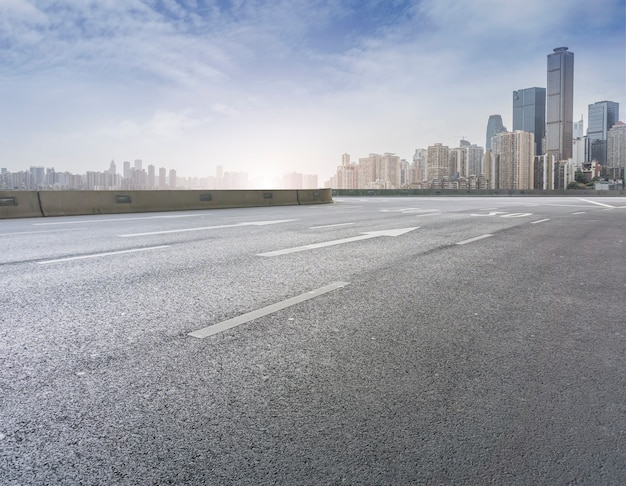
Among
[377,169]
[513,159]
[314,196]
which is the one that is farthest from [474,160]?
[314,196]

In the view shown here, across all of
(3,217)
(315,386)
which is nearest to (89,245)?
(315,386)

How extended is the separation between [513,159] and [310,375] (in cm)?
14849

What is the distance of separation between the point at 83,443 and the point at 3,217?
610 inches

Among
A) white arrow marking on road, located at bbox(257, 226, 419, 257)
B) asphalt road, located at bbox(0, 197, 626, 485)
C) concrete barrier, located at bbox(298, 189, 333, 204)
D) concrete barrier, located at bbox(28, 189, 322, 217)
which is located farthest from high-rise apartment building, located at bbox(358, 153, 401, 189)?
asphalt road, located at bbox(0, 197, 626, 485)

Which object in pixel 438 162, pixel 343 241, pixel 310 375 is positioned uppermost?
pixel 438 162

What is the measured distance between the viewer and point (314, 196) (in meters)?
26.5

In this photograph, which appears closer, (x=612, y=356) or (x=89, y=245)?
(x=612, y=356)

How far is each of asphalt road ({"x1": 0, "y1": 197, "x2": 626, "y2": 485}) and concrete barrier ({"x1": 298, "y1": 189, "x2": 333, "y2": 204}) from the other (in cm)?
1960

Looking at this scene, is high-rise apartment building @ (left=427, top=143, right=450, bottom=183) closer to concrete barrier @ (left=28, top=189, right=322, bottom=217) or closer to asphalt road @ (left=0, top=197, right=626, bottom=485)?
concrete barrier @ (left=28, top=189, right=322, bottom=217)

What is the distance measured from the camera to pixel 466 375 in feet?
9.43

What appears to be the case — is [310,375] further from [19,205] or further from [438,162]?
[438,162]

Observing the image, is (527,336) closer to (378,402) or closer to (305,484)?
(378,402)

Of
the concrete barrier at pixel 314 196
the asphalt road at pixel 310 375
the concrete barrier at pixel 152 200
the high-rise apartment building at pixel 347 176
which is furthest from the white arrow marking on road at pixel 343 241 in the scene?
the high-rise apartment building at pixel 347 176

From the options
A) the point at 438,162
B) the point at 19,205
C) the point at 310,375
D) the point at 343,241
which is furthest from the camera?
the point at 438,162
